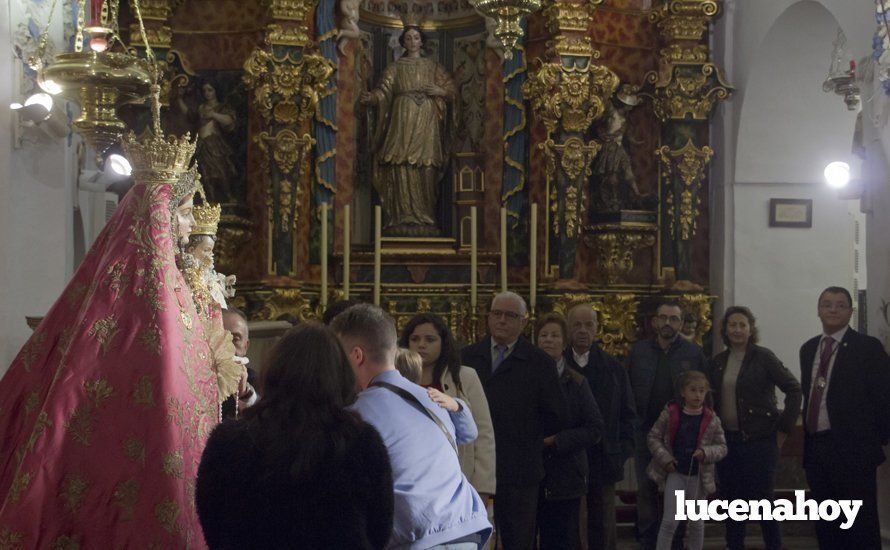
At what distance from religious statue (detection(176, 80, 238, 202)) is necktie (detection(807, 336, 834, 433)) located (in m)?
5.02

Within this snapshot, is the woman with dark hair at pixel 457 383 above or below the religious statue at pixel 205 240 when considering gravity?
below

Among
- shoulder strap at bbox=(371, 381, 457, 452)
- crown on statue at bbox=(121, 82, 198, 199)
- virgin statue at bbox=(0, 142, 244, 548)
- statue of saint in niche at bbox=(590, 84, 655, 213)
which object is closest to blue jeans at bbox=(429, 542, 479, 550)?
shoulder strap at bbox=(371, 381, 457, 452)

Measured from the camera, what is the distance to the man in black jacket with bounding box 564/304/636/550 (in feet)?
23.9

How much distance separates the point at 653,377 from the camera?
28.2 ft

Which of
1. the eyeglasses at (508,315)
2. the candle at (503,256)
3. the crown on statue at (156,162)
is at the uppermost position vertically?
the crown on statue at (156,162)

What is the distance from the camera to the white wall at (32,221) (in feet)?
24.9

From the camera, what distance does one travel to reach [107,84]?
621 cm

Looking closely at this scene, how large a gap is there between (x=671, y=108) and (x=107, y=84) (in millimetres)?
5651

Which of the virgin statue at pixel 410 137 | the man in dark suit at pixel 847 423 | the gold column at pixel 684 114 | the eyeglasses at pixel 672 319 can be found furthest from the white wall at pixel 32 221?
the gold column at pixel 684 114

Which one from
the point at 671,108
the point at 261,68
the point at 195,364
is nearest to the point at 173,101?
the point at 261,68

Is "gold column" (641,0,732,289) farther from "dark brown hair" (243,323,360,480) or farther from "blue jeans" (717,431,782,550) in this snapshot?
"dark brown hair" (243,323,360,480)

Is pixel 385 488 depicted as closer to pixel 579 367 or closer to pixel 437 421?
pixel 437 421

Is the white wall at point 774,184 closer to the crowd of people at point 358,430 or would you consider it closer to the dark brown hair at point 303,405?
the crowd of people at point 358,430

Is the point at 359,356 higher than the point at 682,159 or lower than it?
lower
